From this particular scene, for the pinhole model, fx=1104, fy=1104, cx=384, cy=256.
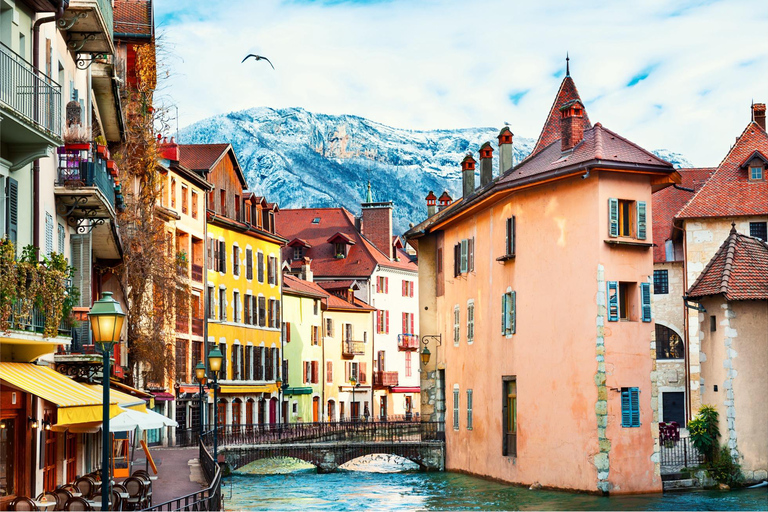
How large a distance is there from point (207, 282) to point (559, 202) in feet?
93.6

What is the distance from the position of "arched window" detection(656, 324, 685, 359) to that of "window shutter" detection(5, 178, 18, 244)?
154 ft

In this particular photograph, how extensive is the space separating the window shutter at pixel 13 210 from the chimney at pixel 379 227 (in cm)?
6973

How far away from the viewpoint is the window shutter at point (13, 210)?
59.1 feet

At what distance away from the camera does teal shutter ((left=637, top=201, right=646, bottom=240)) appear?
34094mm

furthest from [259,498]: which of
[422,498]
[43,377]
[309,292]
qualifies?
[309,292]

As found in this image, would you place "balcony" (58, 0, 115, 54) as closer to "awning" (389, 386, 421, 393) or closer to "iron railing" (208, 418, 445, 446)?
"iron railing" (208, 418, 445, 446)

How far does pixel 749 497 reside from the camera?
3259cm

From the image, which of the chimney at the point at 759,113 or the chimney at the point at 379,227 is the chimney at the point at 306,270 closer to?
the chimney at the point at 379,227

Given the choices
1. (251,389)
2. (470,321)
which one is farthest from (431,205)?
(470,321)

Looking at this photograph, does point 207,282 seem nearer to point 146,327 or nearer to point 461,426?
point 146,327

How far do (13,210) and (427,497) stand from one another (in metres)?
21.8

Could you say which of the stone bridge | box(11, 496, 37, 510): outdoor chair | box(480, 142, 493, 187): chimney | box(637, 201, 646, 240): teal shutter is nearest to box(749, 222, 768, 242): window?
box(480, 142, 493, 187): chimney

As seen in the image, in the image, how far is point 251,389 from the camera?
208ft

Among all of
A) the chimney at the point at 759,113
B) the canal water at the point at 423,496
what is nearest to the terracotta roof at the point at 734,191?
the chimney at the point at 759,113
